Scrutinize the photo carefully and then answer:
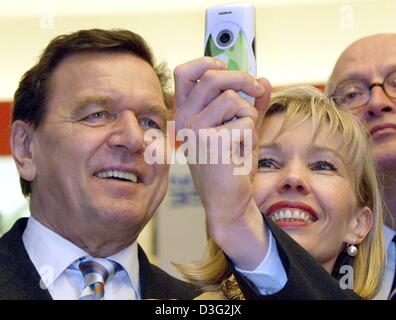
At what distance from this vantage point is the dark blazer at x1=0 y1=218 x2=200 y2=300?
48.8 inches

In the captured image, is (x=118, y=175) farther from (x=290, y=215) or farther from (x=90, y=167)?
(x=290, y=215)

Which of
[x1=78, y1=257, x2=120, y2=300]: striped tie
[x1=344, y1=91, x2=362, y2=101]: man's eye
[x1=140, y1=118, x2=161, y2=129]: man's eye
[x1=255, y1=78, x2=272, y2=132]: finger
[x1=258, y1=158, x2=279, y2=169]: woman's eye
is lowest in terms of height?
[x1=78, y1=257, x2=120, y2=300]: striped tie

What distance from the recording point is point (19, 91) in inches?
62.9

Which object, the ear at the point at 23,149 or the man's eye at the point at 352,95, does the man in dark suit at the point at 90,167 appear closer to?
the ear at the point at 23,149

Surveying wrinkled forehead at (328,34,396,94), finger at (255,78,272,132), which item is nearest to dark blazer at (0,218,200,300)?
finger at (255,78,272,132)

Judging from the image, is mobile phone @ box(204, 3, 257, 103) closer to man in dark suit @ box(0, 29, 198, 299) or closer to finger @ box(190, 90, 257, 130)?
finger @ box(190, 90, 257, 130)

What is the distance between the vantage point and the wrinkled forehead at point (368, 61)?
1.68 m

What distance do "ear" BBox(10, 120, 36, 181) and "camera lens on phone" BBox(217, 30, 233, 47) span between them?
24.7 inches

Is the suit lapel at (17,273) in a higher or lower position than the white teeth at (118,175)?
lower

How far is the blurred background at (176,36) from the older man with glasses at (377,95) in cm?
96

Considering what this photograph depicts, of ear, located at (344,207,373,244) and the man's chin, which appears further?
the man's chin

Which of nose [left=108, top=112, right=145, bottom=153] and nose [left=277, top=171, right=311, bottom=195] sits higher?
nose [left=108, top=112, right=145, bottom=153]

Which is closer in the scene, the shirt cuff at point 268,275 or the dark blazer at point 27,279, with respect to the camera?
the shirt cuff at point 268,275

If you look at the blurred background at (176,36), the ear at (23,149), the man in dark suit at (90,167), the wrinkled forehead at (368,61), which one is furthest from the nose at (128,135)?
the blurred background at (176,36)
